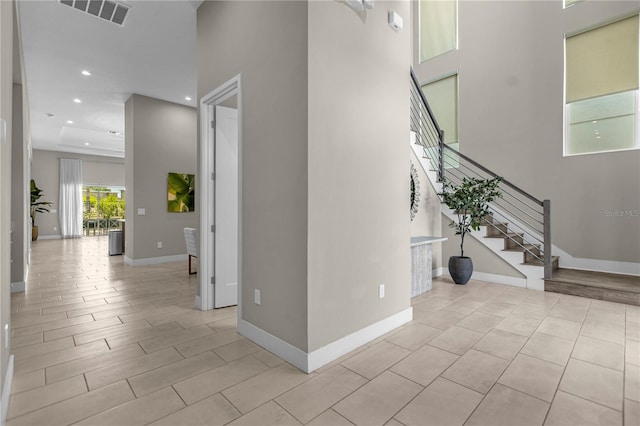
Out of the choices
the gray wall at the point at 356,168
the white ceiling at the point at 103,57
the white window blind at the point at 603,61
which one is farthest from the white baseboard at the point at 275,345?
the white window blind at the point at 603,61

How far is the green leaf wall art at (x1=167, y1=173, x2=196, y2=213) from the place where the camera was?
673 centimetres

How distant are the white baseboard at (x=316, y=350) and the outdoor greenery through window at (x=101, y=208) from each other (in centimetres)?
1284

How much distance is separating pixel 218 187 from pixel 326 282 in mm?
1874

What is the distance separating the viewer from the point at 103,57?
4773mm

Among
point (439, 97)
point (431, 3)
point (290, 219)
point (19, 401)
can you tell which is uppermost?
point (431, 3)

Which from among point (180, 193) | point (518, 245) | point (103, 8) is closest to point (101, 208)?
point (180, 193)

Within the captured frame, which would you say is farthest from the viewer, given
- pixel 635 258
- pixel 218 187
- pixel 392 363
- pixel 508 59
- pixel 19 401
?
pixel 508 59

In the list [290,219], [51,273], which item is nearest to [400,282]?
[290,219]

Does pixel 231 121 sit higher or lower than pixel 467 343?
higher

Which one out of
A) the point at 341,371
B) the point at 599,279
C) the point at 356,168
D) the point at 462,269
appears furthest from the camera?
the point at 462,269

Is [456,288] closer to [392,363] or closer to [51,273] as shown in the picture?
[392,363]

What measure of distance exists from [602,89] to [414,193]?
3.11 m

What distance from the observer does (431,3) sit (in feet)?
21.7

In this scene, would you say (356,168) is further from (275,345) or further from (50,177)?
(50,177)
